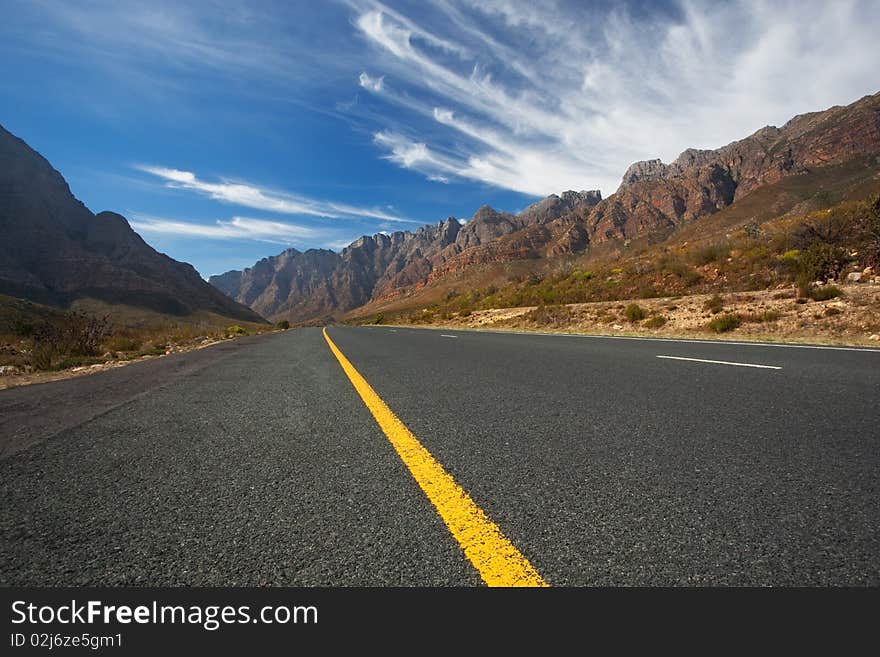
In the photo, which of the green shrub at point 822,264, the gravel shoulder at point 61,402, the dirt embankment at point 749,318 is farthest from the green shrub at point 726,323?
the gravel shoulder at point 61,402

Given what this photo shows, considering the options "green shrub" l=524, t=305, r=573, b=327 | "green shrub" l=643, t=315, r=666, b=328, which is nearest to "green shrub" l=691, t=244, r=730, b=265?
"green shrub" l=524, t=305, r=573, b=327

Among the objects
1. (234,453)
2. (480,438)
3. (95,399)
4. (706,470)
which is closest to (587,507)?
(706,470)

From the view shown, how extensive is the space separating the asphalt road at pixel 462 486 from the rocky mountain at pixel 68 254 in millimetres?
146721

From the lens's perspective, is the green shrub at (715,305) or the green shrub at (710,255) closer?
the green shrub at (715,305)

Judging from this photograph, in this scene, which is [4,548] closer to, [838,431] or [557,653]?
[557,653]

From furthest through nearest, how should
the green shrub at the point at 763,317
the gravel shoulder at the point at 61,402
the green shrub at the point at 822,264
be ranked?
the green shrub at the point at 822,264 → the green shrub at the point at 763,317 → the gravel shoulder at the point at 61,402

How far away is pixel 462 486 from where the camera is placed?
2.06m

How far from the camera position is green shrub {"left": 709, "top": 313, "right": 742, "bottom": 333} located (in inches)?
485

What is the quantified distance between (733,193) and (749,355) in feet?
566

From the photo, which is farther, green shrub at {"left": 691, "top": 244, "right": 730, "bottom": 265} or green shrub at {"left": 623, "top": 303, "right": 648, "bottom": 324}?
green shrub at {"left": 691, "top": 244, "right": 730, "bottom": 265}

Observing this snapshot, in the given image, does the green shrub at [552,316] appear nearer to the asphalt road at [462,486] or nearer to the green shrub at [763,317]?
the green shrub at [763,317]

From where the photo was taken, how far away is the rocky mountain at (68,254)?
12512 cm

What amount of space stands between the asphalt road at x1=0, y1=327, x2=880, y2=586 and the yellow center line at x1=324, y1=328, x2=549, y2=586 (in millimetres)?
48

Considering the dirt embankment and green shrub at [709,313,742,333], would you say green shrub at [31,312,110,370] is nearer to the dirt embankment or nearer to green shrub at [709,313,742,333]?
the dirt embankment
